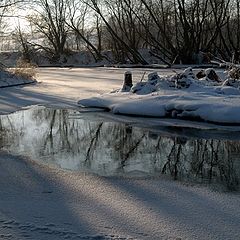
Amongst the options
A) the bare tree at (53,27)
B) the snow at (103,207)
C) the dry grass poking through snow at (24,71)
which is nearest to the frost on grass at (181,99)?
the snow at (103,207)

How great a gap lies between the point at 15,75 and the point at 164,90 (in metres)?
11.5

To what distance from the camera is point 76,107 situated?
14711mm

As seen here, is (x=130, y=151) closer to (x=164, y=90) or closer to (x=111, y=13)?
(x=164, y=90)

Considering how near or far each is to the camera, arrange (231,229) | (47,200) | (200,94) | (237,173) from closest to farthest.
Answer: (231,229)
(47,200)
(237,173)
(200,94)

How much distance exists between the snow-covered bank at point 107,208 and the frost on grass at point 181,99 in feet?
18.4

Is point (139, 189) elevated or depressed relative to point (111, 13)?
depressed

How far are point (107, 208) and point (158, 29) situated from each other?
4678cm

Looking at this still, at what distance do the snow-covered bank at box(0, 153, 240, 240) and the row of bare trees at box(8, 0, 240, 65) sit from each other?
2907 cm

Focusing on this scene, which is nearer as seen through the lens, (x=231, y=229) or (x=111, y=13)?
(x=231, y=229)

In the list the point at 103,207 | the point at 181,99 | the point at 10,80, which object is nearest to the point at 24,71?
the point at 10,80

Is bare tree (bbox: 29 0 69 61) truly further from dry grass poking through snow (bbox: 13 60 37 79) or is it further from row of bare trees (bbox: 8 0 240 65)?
dry grass poking through snow (bbox: 13 60 37 79)

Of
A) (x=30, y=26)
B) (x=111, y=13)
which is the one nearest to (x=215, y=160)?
(x=111, y=13)

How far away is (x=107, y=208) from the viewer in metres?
5.36

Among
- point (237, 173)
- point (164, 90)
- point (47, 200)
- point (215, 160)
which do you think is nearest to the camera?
point (47, 200)
